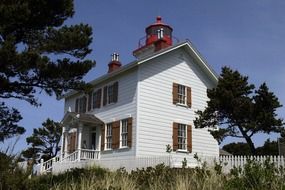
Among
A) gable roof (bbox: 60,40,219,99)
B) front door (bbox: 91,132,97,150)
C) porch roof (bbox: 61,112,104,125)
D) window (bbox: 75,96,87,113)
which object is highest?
gable roof (bbox: 60,40,219,99)

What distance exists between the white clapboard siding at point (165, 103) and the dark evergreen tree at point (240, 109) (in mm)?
2989

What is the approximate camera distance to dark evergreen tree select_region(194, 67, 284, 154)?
48.5 feet

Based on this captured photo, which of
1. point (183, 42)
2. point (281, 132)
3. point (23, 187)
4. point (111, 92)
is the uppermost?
point (183, 42)

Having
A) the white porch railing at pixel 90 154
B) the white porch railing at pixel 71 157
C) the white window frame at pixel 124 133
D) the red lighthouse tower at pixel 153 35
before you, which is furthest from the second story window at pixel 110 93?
the red lighthouse tower at pixel 153 35

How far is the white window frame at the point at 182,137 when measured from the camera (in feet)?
63.7

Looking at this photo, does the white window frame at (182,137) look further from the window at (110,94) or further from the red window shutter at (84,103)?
the red window shutter at (84,103)

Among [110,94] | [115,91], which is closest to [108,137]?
[110,94]

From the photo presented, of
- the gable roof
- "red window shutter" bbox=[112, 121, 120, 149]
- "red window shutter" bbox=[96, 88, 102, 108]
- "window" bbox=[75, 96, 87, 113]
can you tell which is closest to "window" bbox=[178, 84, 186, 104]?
the gable roof

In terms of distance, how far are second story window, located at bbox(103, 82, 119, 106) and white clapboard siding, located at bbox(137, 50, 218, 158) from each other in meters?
2.17

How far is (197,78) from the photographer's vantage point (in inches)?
844

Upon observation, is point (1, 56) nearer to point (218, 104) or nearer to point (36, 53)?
point (36, 53)

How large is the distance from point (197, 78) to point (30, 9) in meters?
12.6

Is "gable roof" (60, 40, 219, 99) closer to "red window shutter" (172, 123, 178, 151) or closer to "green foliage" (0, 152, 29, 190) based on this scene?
"red window shutter" (172, 123, 178, 151)

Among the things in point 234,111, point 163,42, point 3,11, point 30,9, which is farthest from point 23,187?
point 163,42
